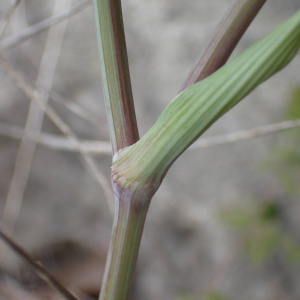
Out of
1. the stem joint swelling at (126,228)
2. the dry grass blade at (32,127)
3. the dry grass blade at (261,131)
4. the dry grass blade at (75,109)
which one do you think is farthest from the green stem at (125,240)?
the dry grass blade at (32,127)

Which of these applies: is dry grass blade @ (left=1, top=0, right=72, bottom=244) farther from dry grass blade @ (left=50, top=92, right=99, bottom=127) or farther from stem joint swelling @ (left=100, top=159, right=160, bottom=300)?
stem joint swelling @ (left=100, top=159, right=160, bottom=300)

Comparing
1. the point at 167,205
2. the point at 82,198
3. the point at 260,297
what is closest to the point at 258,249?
the point at 260,297

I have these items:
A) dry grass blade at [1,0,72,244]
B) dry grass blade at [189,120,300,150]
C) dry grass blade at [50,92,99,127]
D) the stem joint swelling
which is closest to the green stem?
the stem joint swelling

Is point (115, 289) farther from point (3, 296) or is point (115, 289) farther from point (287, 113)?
point (3, 296)

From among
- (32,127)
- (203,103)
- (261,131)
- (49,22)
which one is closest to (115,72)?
(203,103)

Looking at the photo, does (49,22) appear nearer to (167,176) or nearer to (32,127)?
(32,127)

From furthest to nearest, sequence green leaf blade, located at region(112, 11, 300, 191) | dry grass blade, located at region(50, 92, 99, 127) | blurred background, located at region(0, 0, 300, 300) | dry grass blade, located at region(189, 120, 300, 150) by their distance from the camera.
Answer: blurred background, located at region(0, 0, 300, 300) → dry grass blade, located at region(50, 92, 99, 127) → dry grass blade, located at region(189, 120, 300, 150) → green leaf blade, located at region(112, 11, 300, 191)
